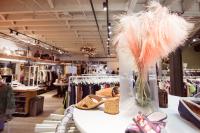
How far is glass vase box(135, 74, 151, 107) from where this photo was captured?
124cm

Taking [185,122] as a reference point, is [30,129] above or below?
below

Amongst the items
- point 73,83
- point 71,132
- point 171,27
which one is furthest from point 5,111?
point 171,27

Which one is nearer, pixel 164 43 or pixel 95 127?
pixel 95 127

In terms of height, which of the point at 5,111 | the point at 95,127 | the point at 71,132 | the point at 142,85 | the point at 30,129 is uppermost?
the point at 142,85

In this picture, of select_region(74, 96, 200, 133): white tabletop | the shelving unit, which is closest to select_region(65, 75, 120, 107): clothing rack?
select_region(74, 96, 200, 133): white tabletop

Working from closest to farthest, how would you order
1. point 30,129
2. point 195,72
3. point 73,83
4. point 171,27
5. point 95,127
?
point 95,127, point 171,27, point 73,83, point 30,129, point 195,72

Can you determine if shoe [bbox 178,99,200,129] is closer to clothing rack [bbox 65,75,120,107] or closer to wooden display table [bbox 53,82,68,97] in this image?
clothing rack [bbox 65,75,120,107]

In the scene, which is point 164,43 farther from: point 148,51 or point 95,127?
point 95,127

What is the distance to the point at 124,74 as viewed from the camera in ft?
4.80

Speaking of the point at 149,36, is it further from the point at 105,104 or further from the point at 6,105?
the point at 6,105

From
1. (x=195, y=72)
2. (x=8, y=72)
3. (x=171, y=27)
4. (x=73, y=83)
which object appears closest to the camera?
(x=171, y=27)

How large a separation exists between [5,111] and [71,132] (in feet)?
12.0

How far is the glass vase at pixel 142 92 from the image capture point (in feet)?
4.06

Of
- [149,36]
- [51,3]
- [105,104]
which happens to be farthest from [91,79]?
[149,36]
